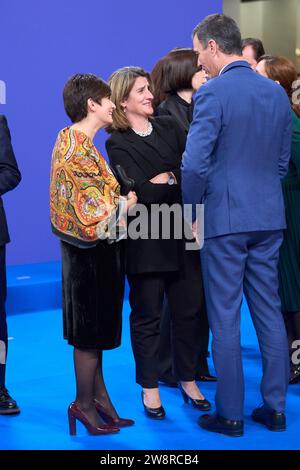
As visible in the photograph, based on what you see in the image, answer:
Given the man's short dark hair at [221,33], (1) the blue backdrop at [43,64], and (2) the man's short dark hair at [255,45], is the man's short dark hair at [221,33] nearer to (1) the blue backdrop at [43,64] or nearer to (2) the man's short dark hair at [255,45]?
(2) the man's short dark hair at [255,45]

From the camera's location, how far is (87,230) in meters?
3.17

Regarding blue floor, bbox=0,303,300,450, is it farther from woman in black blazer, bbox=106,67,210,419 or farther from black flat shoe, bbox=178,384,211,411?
woman in black blazer, bbox=106,67,210,419

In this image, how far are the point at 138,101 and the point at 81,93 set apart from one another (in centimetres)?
34

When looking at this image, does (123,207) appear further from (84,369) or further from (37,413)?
(37,413)

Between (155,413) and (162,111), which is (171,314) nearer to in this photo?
(155,413)

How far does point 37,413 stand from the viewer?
3.71 metres

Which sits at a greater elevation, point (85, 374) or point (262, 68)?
point (262, 68)

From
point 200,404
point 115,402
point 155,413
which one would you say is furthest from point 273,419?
point 115,402

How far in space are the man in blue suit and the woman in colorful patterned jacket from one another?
1.09 ft

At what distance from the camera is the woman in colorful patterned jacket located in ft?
10.5

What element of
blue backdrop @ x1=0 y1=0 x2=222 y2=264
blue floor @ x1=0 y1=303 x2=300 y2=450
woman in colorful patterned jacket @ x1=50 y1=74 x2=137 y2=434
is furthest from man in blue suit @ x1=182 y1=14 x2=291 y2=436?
blue backdrop @ x1=0 y1=0 x2=222 y2=264
